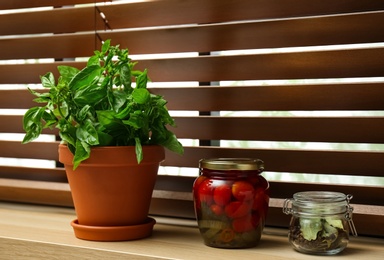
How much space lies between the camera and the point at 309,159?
1239 mm

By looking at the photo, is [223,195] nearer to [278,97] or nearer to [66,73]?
[278,97]

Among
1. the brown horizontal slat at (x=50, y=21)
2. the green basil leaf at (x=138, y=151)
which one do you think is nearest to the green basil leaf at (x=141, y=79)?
the green basil leaf at (x=138, y=151)

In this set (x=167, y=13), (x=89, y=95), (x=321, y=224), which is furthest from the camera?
(x=167, y=13)

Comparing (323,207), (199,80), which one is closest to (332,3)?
(199,80)

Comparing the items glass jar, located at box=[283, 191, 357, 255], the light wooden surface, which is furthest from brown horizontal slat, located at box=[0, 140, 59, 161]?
glass jar, located at box=[283, 191, 357, 255]

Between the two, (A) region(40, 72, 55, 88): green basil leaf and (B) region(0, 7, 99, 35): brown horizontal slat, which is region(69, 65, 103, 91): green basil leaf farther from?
(B) region(0, 7, 99, 35): brown horizontal slat

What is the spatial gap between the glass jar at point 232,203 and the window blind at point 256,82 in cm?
15

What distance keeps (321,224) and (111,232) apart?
39 cm

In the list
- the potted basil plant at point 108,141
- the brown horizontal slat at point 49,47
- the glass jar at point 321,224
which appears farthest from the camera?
the brown horizontal slat at point 49,47

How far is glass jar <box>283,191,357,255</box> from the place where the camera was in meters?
1.04

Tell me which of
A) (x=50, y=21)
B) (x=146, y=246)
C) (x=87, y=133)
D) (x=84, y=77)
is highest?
(x=50, y=21)

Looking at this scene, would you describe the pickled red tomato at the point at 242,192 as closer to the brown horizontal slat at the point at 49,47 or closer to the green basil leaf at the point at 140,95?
the green basil leaf at the point at 140,95

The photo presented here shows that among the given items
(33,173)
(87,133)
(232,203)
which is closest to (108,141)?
(87,133)

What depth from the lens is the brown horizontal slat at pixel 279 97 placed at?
1.19 metres
